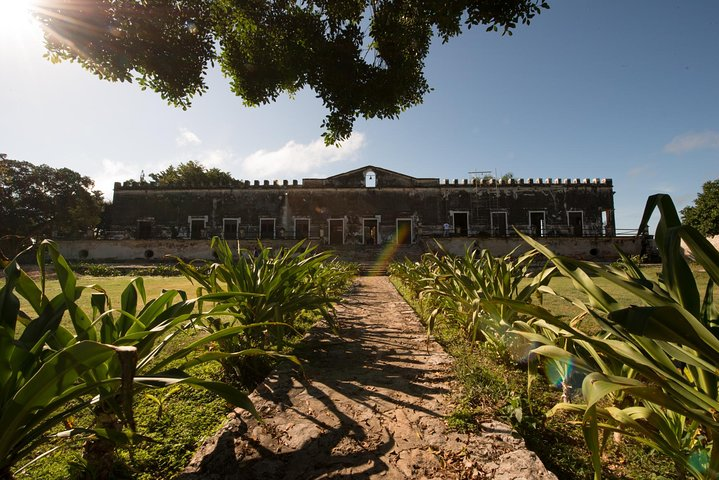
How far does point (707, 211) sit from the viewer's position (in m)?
18.4

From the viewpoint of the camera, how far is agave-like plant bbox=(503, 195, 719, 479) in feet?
2.67

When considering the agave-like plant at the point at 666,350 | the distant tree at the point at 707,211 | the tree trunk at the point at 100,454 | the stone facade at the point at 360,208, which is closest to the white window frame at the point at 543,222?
the stone facade at the point at 360,208

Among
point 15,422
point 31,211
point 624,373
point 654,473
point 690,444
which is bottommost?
point 654,473

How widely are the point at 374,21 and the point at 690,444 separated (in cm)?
605

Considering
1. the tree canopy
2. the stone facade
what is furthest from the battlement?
the tree canopy

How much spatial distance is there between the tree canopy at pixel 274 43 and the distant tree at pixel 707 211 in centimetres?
2038

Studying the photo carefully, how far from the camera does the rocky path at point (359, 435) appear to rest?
1264 millimetres

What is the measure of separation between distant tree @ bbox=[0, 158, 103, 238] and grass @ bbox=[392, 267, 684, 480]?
2630cm

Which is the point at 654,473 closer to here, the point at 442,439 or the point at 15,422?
the point at 442,439

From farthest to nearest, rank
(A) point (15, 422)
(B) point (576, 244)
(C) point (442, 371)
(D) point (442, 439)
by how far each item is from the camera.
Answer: (B) point (576, 244), (C) point (442, 371), (D) point (442, 439), (A) point (15, 422)

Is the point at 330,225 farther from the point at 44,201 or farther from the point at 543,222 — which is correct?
the point at 44,201

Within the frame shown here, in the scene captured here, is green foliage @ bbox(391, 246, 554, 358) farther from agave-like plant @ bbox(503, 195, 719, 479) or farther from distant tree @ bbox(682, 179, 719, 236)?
distant tree @ bbox(682, 179, 719, 236)

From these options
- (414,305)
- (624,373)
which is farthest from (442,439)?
(414,305)

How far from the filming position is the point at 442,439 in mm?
1472
